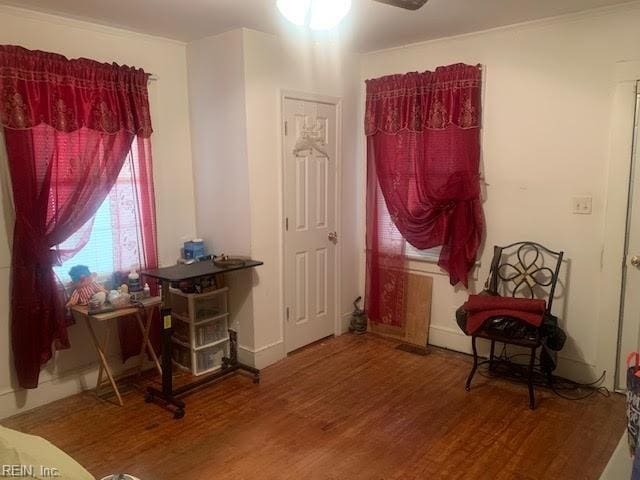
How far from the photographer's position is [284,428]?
278 cm

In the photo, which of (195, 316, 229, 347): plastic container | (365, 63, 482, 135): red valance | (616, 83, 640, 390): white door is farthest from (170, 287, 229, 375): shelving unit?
(616, 83, 640, 390): white door

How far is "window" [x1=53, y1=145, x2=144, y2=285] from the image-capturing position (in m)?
3.16

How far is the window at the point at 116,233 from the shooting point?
125 inches

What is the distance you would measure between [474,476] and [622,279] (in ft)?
5.38

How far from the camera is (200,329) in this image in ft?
11.4

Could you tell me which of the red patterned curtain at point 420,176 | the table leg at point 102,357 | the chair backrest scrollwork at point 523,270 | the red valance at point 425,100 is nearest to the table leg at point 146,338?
the table leg at point 102,357

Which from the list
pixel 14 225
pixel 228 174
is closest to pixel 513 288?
pixel 228 174

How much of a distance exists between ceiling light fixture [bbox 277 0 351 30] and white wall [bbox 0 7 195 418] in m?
1.81

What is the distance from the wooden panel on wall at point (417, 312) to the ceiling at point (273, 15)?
192 cm

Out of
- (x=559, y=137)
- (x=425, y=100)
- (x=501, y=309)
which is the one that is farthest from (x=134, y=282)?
(x=559, y=137)

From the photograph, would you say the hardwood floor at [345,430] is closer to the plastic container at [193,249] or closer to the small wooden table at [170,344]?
the small wooden table at [170,344]

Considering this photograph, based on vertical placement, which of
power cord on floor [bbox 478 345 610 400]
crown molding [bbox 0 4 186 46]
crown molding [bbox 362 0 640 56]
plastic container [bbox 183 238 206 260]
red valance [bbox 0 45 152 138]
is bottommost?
power cord on floor [bbox 478 345 610 400]

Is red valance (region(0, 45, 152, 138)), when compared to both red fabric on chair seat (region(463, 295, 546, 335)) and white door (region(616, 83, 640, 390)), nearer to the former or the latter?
red fabric on chair seat (region(463, 295, 546, 335))

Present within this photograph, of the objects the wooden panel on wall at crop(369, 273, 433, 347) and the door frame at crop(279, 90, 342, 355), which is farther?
the wooden panel on wall at crop(369, 273, 433, 347)
